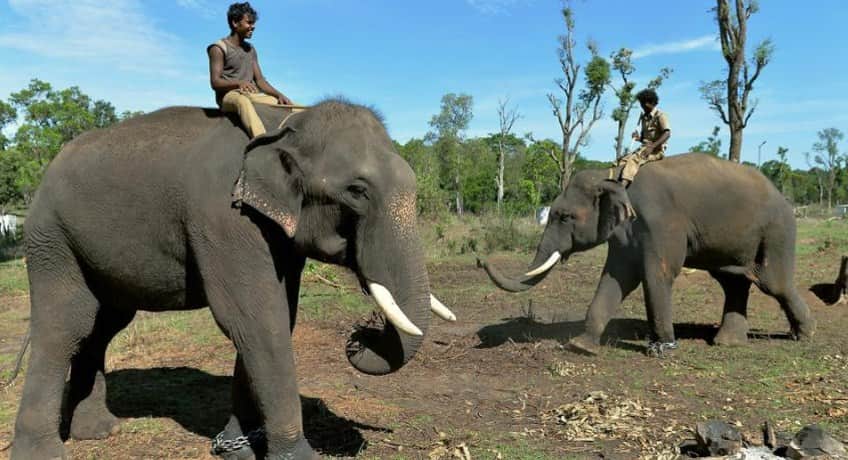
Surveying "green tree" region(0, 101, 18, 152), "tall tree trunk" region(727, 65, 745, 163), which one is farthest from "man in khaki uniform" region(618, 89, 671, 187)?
"green tree" region(0, 101, 18, 152)

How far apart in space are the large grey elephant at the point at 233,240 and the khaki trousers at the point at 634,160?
4.77m

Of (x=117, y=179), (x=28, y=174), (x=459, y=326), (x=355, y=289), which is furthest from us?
(x=28, y=174)

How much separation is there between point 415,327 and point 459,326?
5.79m

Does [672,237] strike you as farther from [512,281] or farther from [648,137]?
[512,281]

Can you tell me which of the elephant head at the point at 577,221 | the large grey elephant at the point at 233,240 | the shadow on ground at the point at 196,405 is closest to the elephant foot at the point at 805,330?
the elephant head at the point at 577,221

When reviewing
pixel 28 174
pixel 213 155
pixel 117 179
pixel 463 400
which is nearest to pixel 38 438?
pixel 117 179

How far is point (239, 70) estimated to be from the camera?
14.9 feet

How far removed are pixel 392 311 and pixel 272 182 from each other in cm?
102

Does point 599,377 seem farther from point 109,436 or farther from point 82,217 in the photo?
point 82,217

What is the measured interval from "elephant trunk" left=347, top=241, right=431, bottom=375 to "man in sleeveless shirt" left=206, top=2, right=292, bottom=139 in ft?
4.85

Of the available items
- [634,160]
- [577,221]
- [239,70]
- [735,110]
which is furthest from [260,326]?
[735,110]

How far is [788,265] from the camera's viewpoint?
8195 mm

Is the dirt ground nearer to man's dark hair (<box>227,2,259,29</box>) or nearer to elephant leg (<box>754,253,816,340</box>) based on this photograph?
elephant leg (<box>754,253,816,340</box>)

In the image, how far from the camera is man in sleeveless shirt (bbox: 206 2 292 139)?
4.18 metres
